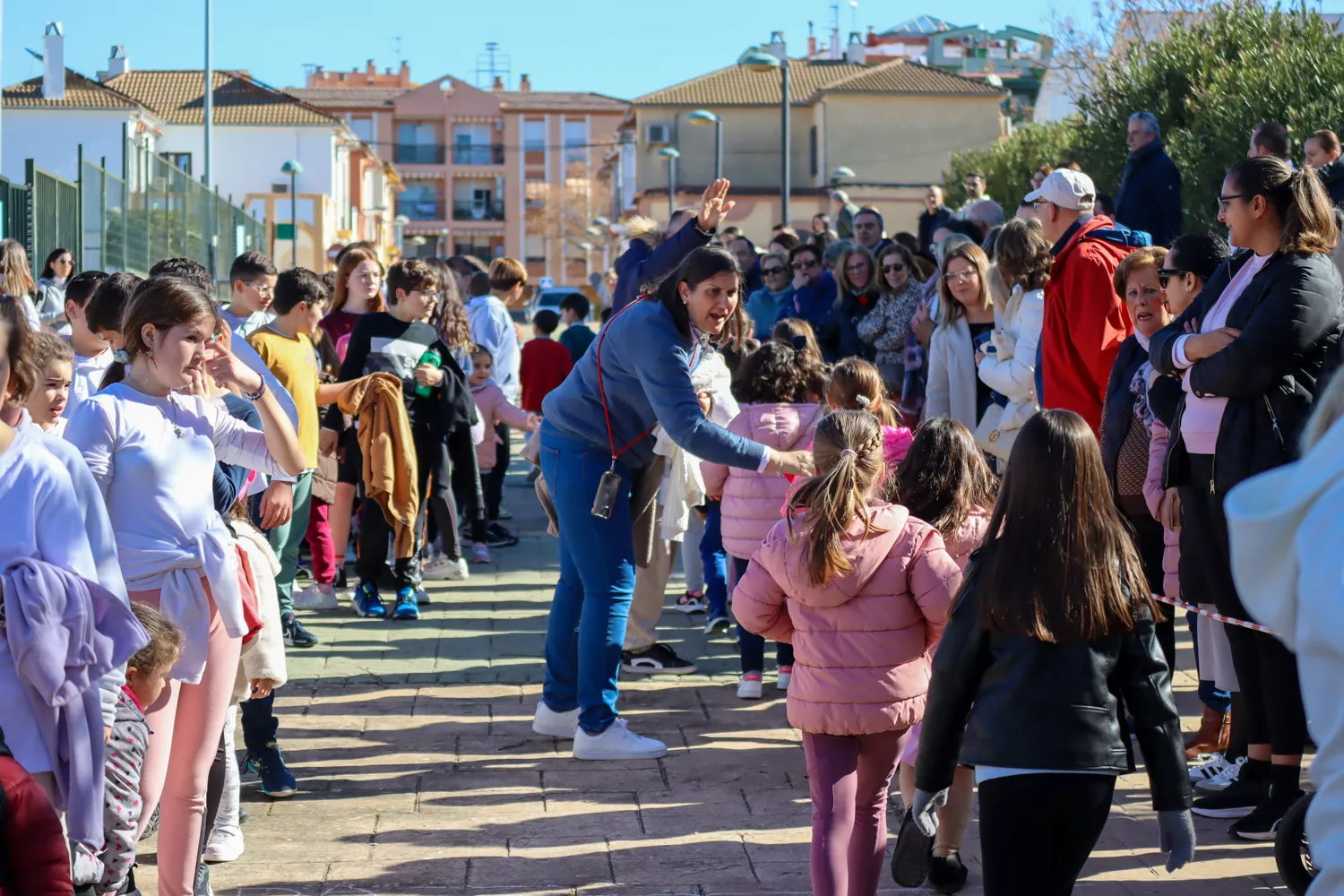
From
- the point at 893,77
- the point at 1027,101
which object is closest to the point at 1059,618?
the point at 893,77

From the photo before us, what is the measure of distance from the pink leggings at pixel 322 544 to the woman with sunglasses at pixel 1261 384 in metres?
5.61

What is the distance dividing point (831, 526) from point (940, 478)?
804 millimetres

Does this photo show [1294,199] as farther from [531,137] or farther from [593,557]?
[531,137]

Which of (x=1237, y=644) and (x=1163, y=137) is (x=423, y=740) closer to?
(x=1237, y=644)

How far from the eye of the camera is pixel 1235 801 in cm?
538

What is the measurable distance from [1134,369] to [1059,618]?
2882mm

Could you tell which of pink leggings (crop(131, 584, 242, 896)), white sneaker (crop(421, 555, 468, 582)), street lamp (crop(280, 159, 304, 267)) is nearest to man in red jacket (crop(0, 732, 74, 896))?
pink leggings (crop(131, 584, 242, 896))

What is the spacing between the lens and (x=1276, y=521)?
1.79 m

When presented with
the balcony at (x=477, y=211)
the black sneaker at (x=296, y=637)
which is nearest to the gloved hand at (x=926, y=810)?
the black sneaker at (x=296, y=637)

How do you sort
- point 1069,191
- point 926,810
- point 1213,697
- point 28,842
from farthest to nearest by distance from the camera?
point 1069,191, point 1213,697, point 926,810, point 28,842

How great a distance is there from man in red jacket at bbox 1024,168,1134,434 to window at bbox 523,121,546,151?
325 ft

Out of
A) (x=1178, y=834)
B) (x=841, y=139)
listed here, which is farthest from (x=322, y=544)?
(x=841, y=139)

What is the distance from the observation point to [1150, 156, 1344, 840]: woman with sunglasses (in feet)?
16.5

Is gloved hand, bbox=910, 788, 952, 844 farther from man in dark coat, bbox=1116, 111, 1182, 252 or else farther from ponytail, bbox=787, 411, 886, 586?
man in dark coat, bbox=1116, 111, 1182, 252
